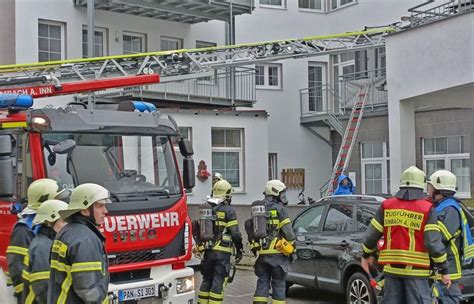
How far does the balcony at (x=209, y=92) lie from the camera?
20.7m

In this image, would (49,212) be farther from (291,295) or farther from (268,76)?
(268,76)

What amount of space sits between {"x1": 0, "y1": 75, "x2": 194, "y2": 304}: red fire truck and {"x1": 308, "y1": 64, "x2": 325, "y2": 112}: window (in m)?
17.7

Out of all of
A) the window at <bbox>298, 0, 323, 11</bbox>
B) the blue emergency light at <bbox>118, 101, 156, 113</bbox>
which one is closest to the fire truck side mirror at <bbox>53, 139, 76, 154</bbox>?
the blue emergency light at <bbox>118, 101, 156, 113</bbox>

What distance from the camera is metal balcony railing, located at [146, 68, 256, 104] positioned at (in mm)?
21278

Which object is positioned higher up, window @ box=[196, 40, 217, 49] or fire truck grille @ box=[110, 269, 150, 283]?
window @ box=[196, 40, 217, 49]

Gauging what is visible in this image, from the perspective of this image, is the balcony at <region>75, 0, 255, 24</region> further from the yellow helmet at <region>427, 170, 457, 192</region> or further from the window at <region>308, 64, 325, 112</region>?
the yellow helmet at <region>427, 170, 457, 192</region>

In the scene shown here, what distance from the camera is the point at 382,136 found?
73.7 ft

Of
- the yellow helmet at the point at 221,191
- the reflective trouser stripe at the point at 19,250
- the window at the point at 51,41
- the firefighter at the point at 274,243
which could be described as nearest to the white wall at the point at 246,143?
the window at the point at 51,41

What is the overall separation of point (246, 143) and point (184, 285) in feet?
46.0

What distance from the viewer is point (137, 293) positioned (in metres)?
7.70

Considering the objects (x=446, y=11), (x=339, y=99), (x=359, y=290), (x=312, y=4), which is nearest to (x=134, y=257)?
(x=359, y=290)

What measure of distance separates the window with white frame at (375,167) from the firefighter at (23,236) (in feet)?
57.6

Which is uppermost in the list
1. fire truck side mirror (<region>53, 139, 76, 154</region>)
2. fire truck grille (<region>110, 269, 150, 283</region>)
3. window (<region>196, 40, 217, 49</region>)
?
window (<region>196, 40, 217, 49</region>)

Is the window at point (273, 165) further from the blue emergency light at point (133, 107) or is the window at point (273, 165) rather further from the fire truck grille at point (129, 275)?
the fire truck grille at point (129, 275)
